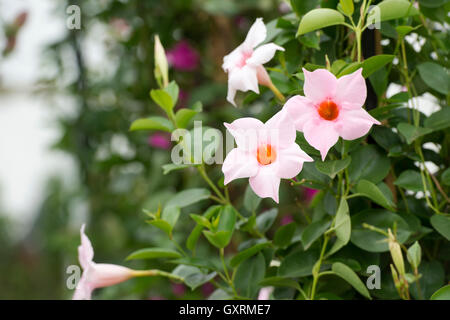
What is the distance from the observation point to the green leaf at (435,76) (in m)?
0.47

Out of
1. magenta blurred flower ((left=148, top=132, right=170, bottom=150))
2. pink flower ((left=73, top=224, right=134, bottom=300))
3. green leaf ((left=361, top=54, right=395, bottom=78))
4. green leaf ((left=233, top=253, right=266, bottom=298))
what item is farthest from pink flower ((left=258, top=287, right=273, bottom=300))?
magenta blurred flower ((left=148, top=132, right=170, bottom=150))

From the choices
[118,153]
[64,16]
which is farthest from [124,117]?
A: [64,16]

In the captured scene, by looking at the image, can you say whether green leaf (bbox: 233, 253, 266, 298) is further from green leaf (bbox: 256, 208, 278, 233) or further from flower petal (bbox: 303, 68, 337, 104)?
flower petal (bbox: 303, 68, 337, 104)

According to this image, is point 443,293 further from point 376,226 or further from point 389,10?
point 389,10

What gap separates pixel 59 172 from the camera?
77.3 inches

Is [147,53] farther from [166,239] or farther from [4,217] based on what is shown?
[4,217]

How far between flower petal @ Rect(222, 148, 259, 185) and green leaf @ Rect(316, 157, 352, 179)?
0.18 feet

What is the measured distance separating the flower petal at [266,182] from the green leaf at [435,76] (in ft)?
0.63

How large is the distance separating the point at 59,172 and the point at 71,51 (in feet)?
2.83

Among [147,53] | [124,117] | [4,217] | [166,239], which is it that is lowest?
[4,217]

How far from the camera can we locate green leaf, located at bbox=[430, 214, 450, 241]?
0.42 metres

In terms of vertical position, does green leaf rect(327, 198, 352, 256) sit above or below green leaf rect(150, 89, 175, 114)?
below

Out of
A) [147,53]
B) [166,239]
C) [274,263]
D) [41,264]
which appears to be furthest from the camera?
[41,264]
